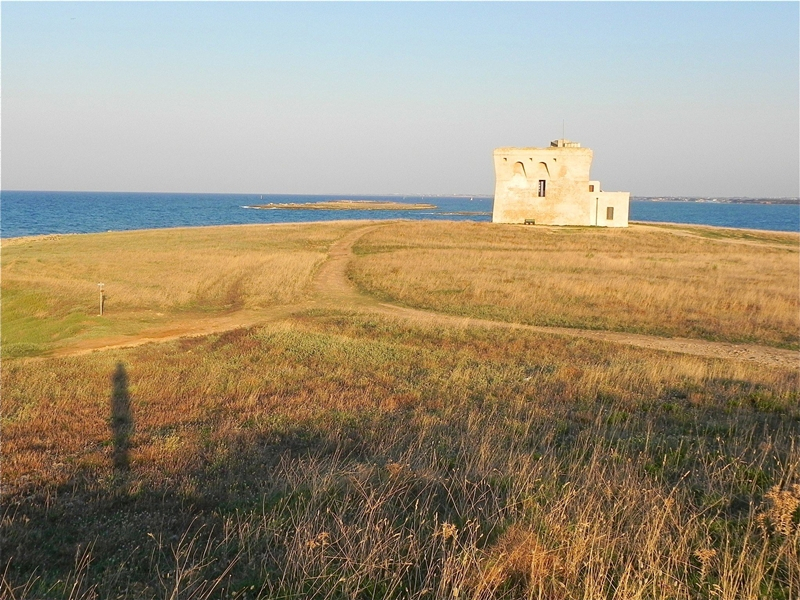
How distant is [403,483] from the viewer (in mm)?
5934

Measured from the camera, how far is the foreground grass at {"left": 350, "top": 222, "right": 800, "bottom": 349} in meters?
19.5

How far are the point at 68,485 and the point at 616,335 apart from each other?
14666 mm

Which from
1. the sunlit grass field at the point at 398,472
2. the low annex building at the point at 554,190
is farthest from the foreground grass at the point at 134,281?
the low annex building at the point at 554,190

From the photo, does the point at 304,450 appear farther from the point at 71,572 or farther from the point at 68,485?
the point at 71,572

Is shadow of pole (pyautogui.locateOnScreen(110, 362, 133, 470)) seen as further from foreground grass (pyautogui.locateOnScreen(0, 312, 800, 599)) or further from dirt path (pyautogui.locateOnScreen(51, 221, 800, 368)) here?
dirt path (pyautogui.locateOnScreen(51, 221, 800, 368))

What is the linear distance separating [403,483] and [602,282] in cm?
2120

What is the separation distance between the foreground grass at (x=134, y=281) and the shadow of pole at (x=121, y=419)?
505cm

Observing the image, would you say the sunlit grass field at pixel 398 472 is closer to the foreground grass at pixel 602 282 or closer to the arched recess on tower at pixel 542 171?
the foreground grass at pixel 602 282

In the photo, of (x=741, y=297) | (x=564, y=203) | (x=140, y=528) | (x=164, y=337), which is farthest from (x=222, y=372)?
(x=564, y=203)

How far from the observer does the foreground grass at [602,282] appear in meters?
19.5

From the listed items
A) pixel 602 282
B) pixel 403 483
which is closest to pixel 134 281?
pixel 602 282

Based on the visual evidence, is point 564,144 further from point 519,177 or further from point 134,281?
point 134,281

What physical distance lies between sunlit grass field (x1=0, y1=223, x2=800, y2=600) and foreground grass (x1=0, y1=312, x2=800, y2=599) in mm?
32

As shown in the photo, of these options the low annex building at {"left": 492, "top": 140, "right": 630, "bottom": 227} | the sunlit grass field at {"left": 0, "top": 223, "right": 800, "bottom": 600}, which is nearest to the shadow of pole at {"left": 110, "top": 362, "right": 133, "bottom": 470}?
the sunlit grass field at {"left": 0, "top": 223, "right": 800, "bottom": 600}
